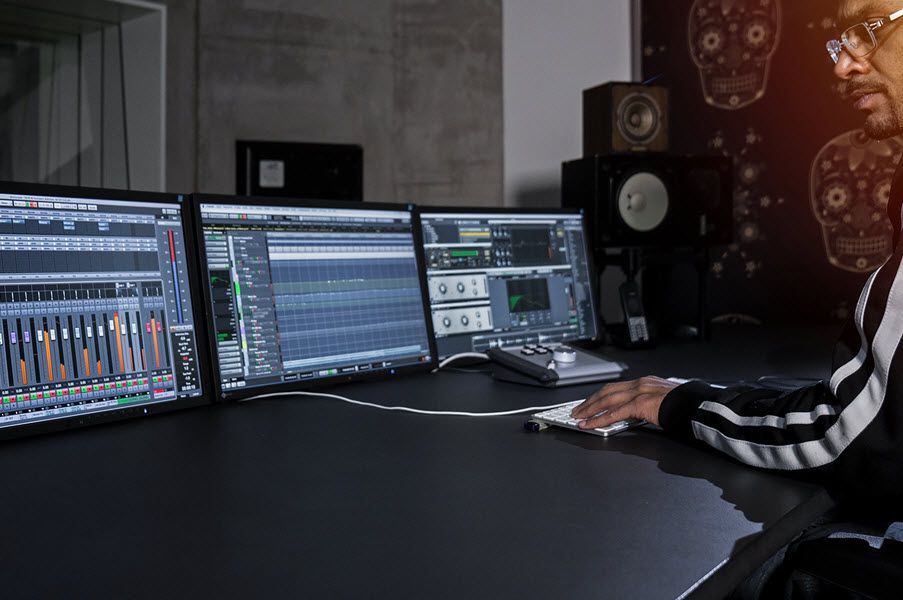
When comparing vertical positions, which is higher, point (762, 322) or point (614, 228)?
point (614, 228)

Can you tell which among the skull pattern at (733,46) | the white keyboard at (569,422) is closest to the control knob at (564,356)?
the white keyboard at (569,422)

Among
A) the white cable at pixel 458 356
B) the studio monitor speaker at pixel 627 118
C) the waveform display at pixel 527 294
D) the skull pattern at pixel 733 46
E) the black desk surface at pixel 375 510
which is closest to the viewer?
the black desk surface at pixel 375 510

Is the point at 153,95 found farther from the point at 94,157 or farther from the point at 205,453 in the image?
the point at 205,453

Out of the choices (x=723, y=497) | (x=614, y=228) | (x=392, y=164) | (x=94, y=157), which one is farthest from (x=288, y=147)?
(x=723, y=497)

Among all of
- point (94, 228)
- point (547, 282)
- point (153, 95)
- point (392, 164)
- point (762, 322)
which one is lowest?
point (762, 322)

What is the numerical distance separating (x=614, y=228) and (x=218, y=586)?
171 cm

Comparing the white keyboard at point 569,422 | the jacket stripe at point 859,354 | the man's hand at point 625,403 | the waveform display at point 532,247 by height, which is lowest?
A: the white keyboard at point 569,422

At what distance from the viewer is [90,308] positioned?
1.21 m

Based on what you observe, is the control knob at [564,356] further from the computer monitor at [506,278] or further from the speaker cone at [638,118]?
the speaker cone at [638,118]

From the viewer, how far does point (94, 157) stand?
122 inches

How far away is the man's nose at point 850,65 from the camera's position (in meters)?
1.22

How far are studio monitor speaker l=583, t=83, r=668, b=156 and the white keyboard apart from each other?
1231mm

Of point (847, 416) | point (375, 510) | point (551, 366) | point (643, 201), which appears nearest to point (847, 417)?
point (847, 416)

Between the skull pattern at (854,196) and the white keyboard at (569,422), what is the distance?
5.89 feet
